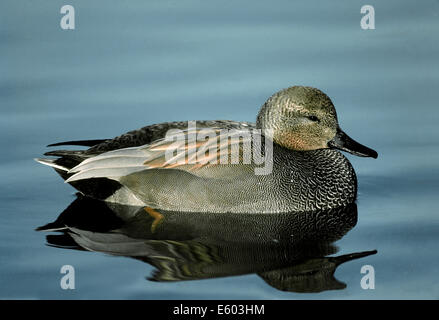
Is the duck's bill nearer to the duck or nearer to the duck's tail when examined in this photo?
the duck

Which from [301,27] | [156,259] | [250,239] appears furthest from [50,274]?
[301,27]

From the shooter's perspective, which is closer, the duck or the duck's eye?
the duck

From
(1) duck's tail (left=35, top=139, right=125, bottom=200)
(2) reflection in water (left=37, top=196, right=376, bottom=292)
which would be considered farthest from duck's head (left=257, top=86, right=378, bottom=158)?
(1) duck's tail (left=35, top=139, right=125, bottom=200)

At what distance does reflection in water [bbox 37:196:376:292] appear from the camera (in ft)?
21.8

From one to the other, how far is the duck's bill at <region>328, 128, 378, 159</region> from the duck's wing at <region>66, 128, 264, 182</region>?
85 cm

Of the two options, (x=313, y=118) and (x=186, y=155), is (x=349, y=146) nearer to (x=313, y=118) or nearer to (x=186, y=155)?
(x=313, y=118)

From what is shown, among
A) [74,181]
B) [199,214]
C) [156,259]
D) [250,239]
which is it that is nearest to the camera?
[156,259]

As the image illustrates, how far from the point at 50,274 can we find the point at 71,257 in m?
0.34

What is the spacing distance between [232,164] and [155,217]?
0.91 meters

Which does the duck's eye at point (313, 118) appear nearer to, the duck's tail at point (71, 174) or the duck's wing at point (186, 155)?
the duck's wing at point (186, 155)

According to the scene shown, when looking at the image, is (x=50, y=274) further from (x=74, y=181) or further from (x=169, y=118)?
(x=169, y=118)

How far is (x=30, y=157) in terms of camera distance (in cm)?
932

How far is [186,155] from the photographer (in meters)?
8.09

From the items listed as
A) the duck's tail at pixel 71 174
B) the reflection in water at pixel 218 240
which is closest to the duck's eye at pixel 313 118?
the reflection in water at pixel 218 240
